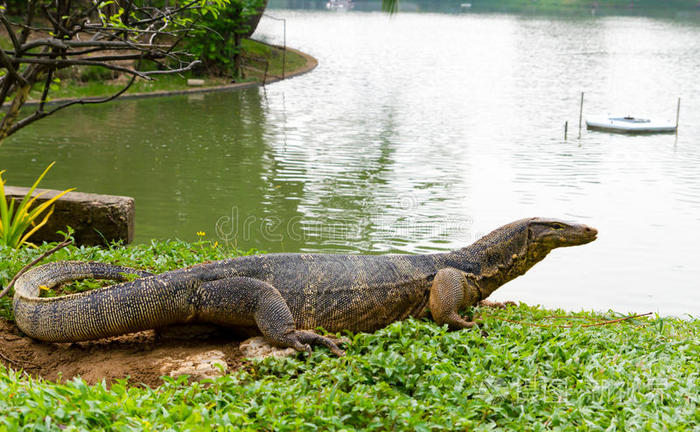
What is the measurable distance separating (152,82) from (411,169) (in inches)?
284

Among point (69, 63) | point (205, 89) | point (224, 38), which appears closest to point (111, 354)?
point (69, 63)

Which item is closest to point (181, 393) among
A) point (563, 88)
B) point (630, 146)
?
point (630, 146)

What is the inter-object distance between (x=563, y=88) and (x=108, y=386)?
108 feet

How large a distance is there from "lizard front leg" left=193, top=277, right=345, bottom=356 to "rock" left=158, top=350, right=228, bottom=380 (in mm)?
266

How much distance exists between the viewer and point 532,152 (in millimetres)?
18562

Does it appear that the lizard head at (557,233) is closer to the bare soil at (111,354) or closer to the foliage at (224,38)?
the bare soil at (111,354)

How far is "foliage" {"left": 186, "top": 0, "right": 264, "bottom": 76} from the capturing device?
29.6 meters

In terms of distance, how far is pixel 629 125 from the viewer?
72.1ft

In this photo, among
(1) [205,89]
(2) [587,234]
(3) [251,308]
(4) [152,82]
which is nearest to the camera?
(3) [251,308]

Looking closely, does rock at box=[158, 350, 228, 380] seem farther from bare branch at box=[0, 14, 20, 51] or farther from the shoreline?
the shoreline

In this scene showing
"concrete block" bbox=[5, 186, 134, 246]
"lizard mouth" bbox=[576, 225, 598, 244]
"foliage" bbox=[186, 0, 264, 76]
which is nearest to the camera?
"lizard mouth" bbox=[576, 225, 598, 244]

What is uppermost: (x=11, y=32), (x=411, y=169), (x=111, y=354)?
(x=11, y=32)

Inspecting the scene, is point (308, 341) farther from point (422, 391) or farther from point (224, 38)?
point (224, 38)

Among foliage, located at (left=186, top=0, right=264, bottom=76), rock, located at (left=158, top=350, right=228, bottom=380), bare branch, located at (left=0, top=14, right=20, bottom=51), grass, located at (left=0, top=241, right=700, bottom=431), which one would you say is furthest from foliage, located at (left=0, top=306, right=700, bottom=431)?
foliage, located at (left=186, top=0, right=264, bottom=76)
